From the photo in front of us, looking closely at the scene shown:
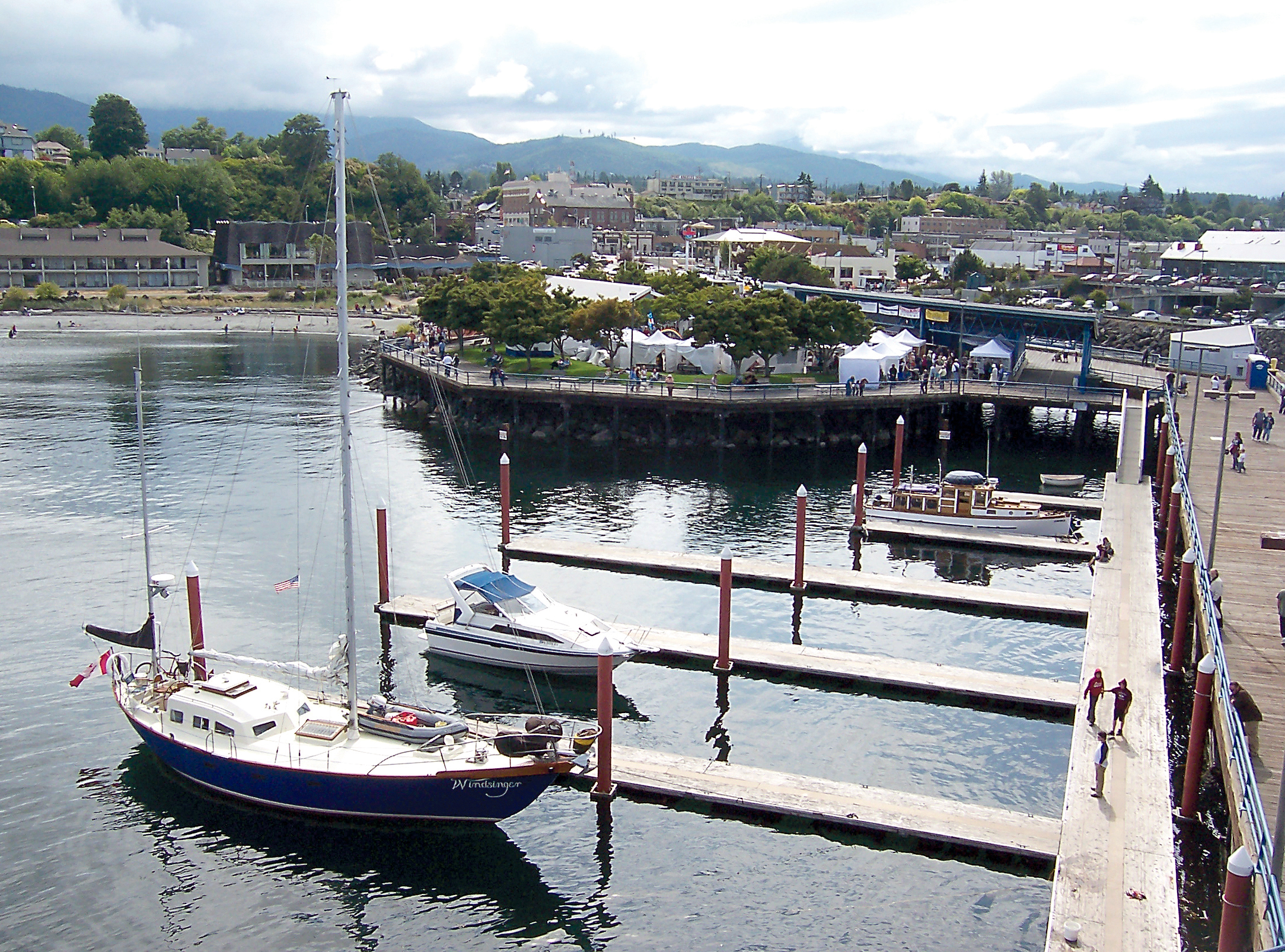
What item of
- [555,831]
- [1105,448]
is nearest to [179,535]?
[555,831]

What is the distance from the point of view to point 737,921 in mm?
19375

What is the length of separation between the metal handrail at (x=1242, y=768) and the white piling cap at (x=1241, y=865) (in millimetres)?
568

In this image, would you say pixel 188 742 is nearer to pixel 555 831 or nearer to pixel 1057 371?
pixel 555 831

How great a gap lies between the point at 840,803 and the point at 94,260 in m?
166

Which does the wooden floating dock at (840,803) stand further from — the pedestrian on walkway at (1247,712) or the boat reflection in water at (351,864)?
the pedestrian on walkway at (1247,712)

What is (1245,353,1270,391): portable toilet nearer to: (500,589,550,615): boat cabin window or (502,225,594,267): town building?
(500,589,550,615): boat cabin window

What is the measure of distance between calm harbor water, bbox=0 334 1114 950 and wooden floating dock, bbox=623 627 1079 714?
56cm

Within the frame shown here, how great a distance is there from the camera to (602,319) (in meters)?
72.8

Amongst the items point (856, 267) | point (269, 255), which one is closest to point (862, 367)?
point (856, 267)

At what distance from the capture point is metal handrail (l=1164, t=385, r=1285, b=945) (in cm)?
1384

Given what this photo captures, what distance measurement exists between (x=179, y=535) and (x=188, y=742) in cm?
2118

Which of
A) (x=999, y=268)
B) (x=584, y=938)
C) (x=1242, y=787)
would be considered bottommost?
(x=584, y=938)

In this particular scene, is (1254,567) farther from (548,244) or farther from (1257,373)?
(548,244)

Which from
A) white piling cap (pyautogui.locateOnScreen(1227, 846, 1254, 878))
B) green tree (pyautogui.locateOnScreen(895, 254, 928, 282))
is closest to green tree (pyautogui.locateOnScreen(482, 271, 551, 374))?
white piling cap (pyautogui.locateOnScreen(1227, 846, 1254, 878))
